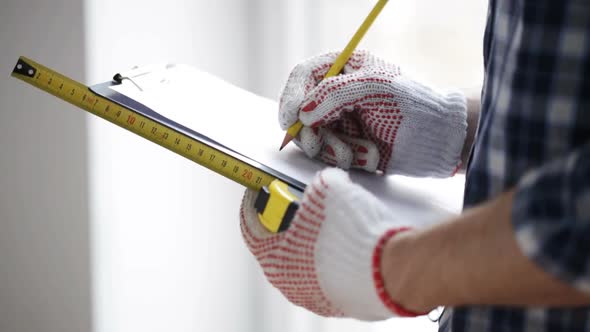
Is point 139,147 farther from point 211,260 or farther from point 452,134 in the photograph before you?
point 452,134

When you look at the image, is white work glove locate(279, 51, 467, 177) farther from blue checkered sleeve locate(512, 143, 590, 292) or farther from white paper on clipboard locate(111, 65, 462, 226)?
blue checkered sleeve locate(512, 143, 590, 292)

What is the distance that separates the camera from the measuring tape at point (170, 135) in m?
0.68

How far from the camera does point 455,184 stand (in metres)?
0.85

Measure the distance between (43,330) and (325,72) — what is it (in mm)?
856

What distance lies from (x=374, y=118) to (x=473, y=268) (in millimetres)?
361

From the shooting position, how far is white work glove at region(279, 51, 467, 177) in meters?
0.77

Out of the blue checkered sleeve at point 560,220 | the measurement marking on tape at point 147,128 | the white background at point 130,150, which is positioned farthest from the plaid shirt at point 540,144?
the white background at point 130,150

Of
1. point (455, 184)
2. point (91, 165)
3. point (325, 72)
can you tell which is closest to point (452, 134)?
point (455, 184)

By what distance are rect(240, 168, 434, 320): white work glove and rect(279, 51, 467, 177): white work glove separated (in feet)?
0.61

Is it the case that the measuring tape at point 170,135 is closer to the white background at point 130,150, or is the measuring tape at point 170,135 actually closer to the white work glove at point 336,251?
the white work glove at point 336,251

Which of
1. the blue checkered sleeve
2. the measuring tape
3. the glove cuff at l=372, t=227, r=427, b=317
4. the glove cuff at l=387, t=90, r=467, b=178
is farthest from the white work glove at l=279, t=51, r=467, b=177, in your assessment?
the blue checkered sleeve

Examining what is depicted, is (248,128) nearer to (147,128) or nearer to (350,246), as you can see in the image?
(147,128)

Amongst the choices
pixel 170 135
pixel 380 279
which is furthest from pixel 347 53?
pixel 380 279

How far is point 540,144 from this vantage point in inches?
20.6
